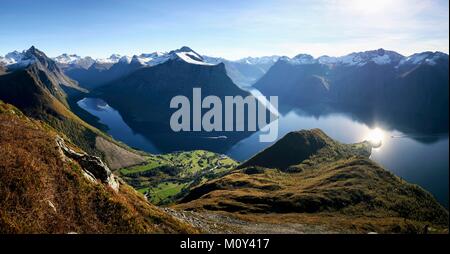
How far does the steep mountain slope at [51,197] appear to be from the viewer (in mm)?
28983

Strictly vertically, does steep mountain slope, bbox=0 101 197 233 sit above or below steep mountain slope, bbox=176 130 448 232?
above

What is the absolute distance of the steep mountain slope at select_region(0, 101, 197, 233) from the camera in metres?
29.0

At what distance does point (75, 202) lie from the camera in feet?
109

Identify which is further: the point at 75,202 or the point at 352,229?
the point at 352,229

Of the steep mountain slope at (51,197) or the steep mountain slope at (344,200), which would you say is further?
the steep mountain slope at (344,200)

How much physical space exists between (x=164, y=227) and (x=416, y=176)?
636 ft

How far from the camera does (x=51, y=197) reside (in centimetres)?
3206

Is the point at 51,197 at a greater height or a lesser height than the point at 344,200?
greater

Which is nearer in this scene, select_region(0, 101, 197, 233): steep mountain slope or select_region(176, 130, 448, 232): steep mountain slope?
select_region(0, 101, 197, 233): steep mountain slope

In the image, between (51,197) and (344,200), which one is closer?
(51,197)

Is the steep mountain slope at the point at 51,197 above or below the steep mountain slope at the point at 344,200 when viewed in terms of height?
above
